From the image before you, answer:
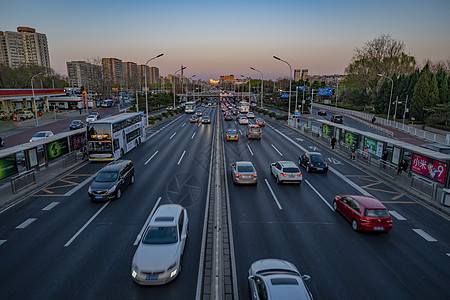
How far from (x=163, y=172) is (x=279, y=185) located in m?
9.47

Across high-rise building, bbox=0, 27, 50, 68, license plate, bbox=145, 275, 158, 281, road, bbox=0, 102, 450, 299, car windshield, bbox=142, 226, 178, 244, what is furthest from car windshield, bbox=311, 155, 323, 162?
high-rise building, bbox=0, 27, 50, 68

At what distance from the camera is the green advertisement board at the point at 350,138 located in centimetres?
2795

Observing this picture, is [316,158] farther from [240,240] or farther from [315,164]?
[240,240]

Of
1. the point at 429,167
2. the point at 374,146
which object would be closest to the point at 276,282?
the point at 429,167

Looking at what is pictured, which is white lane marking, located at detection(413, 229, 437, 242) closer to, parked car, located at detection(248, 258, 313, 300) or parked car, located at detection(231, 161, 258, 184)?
parked car, located at detection(248, 258, 313, 300)

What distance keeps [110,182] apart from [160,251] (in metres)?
8.62

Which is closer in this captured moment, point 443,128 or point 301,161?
point 301,161

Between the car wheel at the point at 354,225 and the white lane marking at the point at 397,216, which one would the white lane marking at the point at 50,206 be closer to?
the car wheel at the point at 354,225

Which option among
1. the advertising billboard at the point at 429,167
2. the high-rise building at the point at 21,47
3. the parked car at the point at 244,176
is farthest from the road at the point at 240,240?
the high-rise building at the point at 21,47

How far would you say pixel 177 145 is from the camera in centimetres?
3325

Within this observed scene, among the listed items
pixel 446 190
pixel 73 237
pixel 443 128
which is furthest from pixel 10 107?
pixel 443 128

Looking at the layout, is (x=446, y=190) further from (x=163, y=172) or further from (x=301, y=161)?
(x=163, y=172)

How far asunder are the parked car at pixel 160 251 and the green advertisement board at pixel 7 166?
13389 millimetres

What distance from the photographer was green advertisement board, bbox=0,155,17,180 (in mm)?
17572
